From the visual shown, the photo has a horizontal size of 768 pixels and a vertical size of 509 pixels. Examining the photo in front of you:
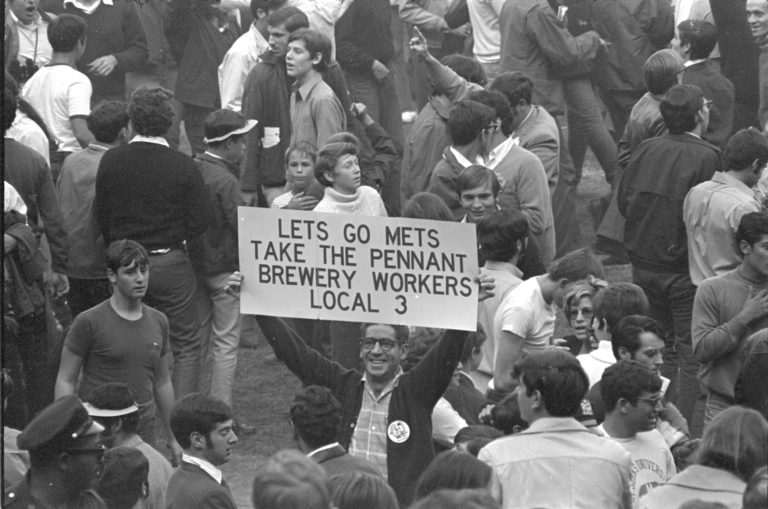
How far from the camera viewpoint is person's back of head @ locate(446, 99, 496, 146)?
355 inches

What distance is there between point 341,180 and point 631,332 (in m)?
2.67

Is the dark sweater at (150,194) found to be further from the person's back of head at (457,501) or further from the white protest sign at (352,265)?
the person's back of head at (457,501)

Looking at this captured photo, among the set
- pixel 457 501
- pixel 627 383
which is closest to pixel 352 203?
pixel 627 383

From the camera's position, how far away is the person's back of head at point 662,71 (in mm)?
9789

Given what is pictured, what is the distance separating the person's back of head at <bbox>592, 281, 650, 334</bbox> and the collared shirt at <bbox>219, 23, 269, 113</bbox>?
4850 mm

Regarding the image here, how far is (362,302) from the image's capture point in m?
6.59

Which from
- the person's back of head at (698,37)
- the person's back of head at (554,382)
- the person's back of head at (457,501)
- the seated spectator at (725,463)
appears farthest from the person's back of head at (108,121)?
the person's back of head at (457,501)

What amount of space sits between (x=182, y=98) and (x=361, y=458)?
684 centimetres

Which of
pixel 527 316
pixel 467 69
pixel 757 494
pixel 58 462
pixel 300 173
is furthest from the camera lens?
pixel 467 69

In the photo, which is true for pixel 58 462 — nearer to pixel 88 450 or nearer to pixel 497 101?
pixel 88 450

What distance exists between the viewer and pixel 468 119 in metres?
9.04

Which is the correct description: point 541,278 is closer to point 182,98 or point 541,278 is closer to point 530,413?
point 530,413

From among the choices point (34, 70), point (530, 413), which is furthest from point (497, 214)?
point (34, 70)

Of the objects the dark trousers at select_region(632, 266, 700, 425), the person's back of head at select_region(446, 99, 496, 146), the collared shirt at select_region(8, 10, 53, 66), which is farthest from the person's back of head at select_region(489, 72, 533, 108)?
the collared shirt at select_region(8, 10, 53, 66)
